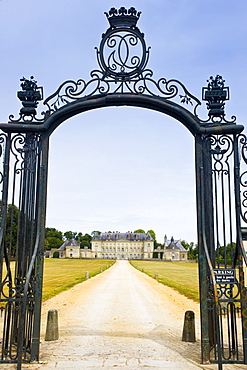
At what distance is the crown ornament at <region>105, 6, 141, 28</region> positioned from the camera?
678 centimetres

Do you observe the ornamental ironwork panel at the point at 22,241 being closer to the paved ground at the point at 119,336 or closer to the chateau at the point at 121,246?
the paved ground at the point at 119,336

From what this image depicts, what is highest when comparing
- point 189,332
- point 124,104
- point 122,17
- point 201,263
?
point 122,17

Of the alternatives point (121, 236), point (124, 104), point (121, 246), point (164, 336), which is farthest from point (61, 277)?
point (121, 236)

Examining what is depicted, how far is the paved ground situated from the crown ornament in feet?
19.6

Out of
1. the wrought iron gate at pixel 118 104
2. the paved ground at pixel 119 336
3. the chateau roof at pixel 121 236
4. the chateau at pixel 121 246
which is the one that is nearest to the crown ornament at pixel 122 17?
the wrought iron gate at pixel 118 104

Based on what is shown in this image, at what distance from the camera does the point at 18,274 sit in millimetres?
6273

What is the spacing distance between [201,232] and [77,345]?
3.35 metres

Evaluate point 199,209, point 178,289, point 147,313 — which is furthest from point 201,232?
point 178,289

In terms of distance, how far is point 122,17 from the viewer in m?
6.77

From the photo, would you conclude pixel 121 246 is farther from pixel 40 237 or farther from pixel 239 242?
pixel 239 242

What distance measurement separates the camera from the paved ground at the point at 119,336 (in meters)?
5.88

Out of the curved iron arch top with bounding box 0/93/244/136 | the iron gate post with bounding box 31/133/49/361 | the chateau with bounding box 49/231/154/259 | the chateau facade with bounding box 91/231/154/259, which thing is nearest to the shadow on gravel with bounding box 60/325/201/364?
the iron gate post with bounding box 31/133/49/361

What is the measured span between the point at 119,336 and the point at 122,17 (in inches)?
265

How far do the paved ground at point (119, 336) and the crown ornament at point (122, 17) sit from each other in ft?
19.6
